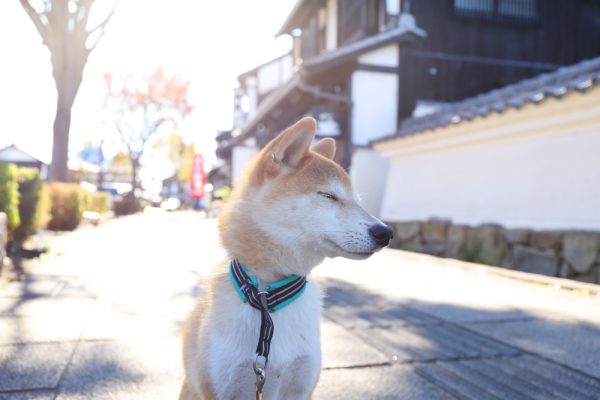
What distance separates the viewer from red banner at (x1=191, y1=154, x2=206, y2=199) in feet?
99.3

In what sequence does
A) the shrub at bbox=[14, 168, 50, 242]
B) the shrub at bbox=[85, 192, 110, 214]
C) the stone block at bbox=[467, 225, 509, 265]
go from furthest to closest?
the shrub at bbox=[85, 192, 110, 214]
the shrub at bbox=[14, 168, 50, 242]
the stone block at bbox=[467, 225, 509, 265]

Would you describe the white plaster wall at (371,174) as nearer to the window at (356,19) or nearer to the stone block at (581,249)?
the window at (356,19)

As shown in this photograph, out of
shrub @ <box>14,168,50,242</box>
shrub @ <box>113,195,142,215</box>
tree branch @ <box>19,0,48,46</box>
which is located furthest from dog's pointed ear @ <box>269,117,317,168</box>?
shrub @ <box>113,195,142,215</box>

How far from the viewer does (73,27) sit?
1248cm

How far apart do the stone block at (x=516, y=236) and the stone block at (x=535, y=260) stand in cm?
10

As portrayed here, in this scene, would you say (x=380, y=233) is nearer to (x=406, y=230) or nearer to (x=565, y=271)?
(x=565, y=271)

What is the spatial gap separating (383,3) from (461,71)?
2901 mm

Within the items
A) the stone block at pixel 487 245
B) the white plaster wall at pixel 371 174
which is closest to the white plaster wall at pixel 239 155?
the white plaster wall at pixel 371 174

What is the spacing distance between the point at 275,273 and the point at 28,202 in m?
8.54

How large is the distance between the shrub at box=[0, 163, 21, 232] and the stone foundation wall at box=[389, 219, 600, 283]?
290 inches

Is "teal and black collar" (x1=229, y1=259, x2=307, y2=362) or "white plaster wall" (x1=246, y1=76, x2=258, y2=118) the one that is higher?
"white plaster wall" (x1=246, y1=76, x2=258, y2=118)

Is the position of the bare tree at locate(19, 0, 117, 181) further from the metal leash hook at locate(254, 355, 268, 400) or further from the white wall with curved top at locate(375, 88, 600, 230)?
the metal leash hook at locate(254, 355, 268, 400)

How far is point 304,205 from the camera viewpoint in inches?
82.6

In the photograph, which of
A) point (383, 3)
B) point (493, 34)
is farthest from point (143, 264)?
point (493, 34)
